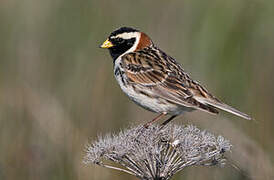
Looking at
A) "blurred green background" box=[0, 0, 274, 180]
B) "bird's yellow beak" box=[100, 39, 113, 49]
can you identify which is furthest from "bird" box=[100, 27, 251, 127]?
"blurred green background" box=[0, 0, 274, 180]

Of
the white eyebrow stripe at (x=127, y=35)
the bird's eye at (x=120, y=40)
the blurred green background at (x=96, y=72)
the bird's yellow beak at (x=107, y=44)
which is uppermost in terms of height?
the white eyebrow stripe at (x=127, y=35)

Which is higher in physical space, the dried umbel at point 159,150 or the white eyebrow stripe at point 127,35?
the white eyebrow stripe at point 127,35

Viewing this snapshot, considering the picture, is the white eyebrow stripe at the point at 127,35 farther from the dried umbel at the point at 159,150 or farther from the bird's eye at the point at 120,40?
the dried umbel at the point at 159,150

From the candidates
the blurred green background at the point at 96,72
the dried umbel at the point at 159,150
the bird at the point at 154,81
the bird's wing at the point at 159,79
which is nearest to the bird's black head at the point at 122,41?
the bird at the point at 154,81

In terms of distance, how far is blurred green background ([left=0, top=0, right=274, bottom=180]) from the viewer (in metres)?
5.75

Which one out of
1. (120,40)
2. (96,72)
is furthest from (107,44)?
(96,72)

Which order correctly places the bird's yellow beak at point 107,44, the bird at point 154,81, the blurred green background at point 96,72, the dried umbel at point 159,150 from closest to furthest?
the dried umbel at point 159,150, the bird at point 154,81, the bird's yellow beak at point 107,44, the blurred green background at point 96,72

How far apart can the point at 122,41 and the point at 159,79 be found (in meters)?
0.70

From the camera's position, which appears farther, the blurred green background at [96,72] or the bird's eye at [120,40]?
the blurred green background at [96,72]

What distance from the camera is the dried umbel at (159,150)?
12.4 ft

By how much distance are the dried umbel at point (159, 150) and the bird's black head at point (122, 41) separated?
167cm

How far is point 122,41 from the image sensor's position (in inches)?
223

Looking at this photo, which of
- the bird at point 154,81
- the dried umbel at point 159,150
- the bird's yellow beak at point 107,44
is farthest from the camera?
the bird's yellow beak at point 107,44

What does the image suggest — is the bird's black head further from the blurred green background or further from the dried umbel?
the dried umbel
